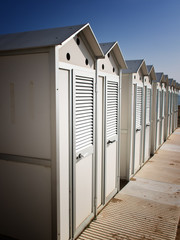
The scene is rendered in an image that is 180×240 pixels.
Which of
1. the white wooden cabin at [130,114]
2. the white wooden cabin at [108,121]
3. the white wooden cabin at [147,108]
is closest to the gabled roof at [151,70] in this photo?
the white wooden cabin at [147,108]

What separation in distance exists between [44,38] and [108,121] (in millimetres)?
2212

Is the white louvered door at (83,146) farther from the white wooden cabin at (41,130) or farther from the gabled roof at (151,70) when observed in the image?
the gabled roof at (151,70)

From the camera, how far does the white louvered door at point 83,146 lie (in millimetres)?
3574

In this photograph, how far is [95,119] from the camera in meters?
4.17

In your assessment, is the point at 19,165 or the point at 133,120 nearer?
the point at 19,165

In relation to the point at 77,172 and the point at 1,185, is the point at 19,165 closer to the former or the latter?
the point at 1,185

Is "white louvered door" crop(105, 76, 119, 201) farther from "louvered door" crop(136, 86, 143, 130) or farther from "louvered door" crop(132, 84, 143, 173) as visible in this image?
"louvered door" crop(136, 86, 143, 130)

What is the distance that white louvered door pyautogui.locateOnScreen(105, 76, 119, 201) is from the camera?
4.81 m

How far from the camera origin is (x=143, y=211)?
4.74 meters

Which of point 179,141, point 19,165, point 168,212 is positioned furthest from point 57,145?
point 179,141

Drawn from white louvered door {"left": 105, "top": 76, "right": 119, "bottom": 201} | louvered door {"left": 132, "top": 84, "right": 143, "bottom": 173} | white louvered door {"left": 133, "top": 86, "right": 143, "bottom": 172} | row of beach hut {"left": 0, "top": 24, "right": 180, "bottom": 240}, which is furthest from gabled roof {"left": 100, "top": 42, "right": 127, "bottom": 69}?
white louvered door {"left": 133, "top": 86, "right": 143, "bottom": 172}

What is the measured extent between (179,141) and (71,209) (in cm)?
1011

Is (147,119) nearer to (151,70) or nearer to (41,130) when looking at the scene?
(151,70)

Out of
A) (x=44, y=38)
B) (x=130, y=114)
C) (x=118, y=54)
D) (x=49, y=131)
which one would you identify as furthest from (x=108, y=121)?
(x=44, y=38)
